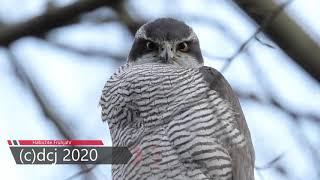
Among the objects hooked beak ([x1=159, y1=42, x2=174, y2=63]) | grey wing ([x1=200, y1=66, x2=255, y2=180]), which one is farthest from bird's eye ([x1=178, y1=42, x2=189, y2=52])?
grey wing ([x1=200, y1=66, x2=255, y2=180])

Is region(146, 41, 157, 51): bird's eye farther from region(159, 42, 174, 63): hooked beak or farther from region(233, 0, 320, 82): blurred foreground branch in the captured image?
region(233, 0, 320, 82): blurred foreground branch

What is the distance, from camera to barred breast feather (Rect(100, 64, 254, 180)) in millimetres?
4293

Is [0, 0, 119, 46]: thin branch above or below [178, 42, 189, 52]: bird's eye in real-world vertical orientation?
above

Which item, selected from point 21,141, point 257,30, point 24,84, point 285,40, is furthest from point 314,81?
point 21,141

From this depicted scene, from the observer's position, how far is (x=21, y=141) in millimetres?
3918

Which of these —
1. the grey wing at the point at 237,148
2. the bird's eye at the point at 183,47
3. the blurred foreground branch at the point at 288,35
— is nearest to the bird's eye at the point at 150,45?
the bird's eye at the point at 183,47

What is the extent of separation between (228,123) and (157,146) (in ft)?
1.97

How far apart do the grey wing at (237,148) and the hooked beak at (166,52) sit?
1.05ft

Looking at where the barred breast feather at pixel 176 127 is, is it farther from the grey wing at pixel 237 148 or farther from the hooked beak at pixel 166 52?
the hooked beak at pixel 166 52

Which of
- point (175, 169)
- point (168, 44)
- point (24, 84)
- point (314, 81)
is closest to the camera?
point (314, 81)

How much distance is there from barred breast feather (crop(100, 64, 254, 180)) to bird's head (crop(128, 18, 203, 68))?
0.33m

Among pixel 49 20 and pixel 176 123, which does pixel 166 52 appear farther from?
pixel 49 20

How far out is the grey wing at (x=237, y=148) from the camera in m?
4.41

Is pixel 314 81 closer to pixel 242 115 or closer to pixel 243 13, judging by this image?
pixel 243 13
